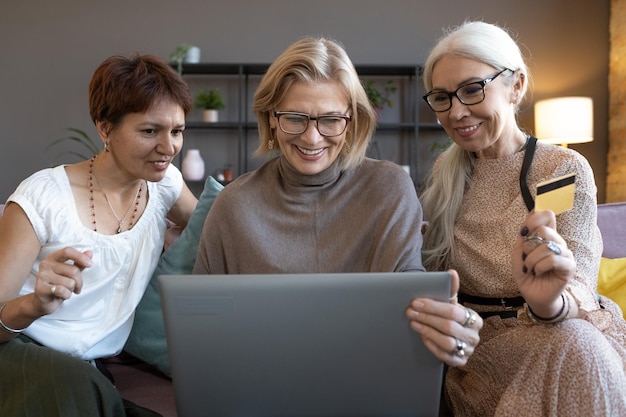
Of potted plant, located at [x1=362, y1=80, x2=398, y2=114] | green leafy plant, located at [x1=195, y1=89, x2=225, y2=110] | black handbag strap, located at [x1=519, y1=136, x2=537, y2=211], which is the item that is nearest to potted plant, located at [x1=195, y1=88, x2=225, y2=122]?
green leafy plant, located at [x1=195, y1=89, x2=225, y2=110]

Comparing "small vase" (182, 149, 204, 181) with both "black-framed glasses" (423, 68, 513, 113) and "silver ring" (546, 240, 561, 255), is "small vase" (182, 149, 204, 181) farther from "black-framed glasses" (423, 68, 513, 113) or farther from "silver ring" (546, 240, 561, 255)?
"silver ring" (546, 240, 561, 255)

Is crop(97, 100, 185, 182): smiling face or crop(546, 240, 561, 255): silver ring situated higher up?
crop(97, 100, 185, 182): smiling face

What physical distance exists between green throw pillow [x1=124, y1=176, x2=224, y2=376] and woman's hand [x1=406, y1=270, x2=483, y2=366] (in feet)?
2.81

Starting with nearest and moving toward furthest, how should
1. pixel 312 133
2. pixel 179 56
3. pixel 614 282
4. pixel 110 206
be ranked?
1. pixel 312 133
2. pixel 110 206
3. pixel 614 282
4. pixel 179 56

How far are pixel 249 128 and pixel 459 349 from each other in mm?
4132

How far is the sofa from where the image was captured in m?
1.46

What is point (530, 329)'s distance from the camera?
4.03ft

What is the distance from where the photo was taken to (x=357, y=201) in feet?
4.56

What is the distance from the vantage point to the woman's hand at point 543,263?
3.34 ft

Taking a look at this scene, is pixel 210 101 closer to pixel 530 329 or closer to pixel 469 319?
pixel 530 329

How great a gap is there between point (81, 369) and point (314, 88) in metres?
0.79

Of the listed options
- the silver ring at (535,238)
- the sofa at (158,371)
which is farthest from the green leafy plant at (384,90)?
the silver ring at (535,238)

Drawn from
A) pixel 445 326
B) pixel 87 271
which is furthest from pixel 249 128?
pixel 445 326

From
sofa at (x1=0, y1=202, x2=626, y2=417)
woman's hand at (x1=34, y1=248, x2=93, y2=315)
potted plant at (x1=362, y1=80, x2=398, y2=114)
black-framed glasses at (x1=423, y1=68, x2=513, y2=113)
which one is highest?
potted plant at (x1=362, y1=80, x2=398, y2=114)
